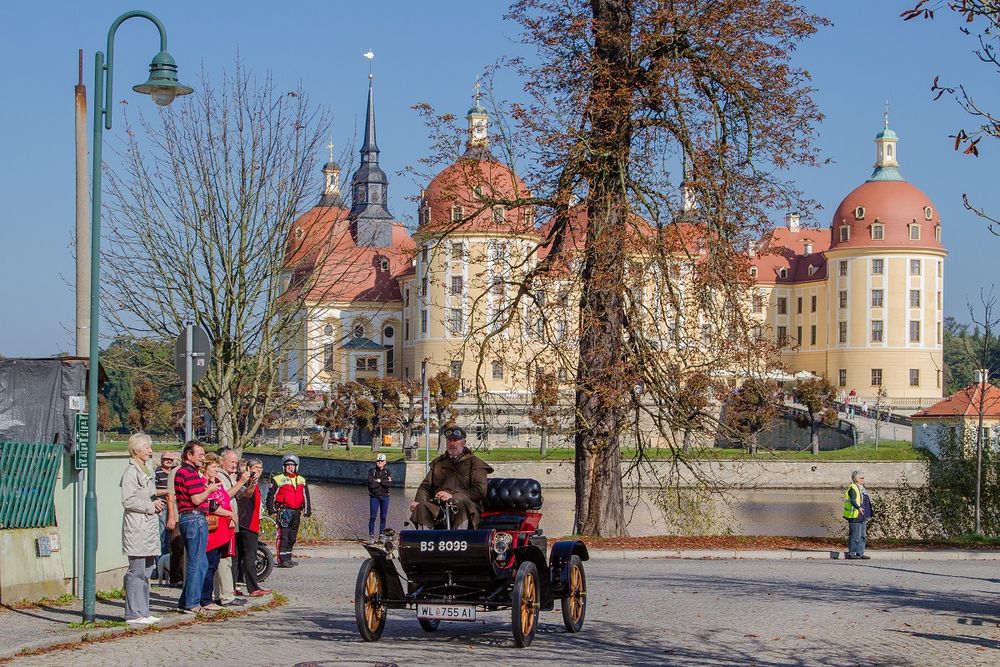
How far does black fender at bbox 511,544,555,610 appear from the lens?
12.1 meters

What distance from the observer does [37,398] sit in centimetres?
1523

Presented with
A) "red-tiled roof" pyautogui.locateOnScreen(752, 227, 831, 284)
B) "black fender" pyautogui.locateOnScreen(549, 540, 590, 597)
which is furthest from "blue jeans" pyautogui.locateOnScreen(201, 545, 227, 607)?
"red-tiled roof" pyautogui.locateOnScreen(752, 227, 831, 284)

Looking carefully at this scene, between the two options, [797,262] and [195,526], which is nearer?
[195,526]

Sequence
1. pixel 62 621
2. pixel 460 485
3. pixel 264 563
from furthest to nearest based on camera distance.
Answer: pixel 264 563 → pixel 62 621 → pixel 460 485

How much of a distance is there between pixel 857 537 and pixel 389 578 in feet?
46.5

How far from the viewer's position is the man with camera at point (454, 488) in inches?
481

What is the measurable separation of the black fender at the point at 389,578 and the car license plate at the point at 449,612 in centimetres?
26

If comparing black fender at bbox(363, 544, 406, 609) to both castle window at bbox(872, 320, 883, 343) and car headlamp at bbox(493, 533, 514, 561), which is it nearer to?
car headlamp at bbox(493, 533, 514, 561)

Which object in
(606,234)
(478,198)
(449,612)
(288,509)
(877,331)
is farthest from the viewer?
(877,331)

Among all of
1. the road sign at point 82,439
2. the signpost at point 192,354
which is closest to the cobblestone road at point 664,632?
the road sign at point 82,439

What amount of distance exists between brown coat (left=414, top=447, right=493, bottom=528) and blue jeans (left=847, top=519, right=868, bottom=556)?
43.7 ft

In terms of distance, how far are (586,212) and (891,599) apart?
11623 millimetres

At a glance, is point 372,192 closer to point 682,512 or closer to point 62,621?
point 682,512

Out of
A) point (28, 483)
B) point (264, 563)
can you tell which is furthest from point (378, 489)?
point (28, 483)
